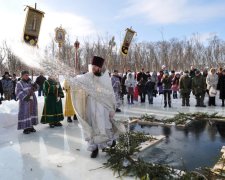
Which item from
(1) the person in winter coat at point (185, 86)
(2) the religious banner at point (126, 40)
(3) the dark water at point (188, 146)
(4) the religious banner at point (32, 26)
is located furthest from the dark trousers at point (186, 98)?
(4) the religious banner at point (32, 26)

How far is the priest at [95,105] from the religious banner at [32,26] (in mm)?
4801

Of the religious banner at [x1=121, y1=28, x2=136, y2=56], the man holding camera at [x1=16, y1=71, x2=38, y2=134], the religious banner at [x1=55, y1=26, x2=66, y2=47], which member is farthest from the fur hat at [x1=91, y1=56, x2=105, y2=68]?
the religious banner at [x1=121, y1=28, x2=136, y2=56]

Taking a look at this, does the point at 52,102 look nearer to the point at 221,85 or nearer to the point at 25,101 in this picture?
the point at 25,101

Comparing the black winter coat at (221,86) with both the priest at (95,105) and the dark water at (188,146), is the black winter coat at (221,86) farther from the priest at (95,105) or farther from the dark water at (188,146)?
the priest at (95,105)

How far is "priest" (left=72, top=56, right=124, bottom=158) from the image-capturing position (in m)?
5.47

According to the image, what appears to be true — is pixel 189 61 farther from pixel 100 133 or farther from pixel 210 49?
pixel 100 133

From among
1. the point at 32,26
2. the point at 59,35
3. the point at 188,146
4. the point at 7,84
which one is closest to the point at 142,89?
the point at 59,35

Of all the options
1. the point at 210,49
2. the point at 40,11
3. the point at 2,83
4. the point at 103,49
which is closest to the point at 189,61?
the point at 210,49

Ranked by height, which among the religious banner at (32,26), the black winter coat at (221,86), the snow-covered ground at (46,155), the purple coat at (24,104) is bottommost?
the snow-covered ground at (46,155)

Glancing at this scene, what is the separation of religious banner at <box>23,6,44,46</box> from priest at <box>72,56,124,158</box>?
480cm

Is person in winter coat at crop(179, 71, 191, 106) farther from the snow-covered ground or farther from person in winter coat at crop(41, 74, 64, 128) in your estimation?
person in winter coat at crop(41, 74, 64, 128)

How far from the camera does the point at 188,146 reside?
616 centimetres

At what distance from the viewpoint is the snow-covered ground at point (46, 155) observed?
478 cm

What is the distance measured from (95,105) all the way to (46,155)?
140 cm
